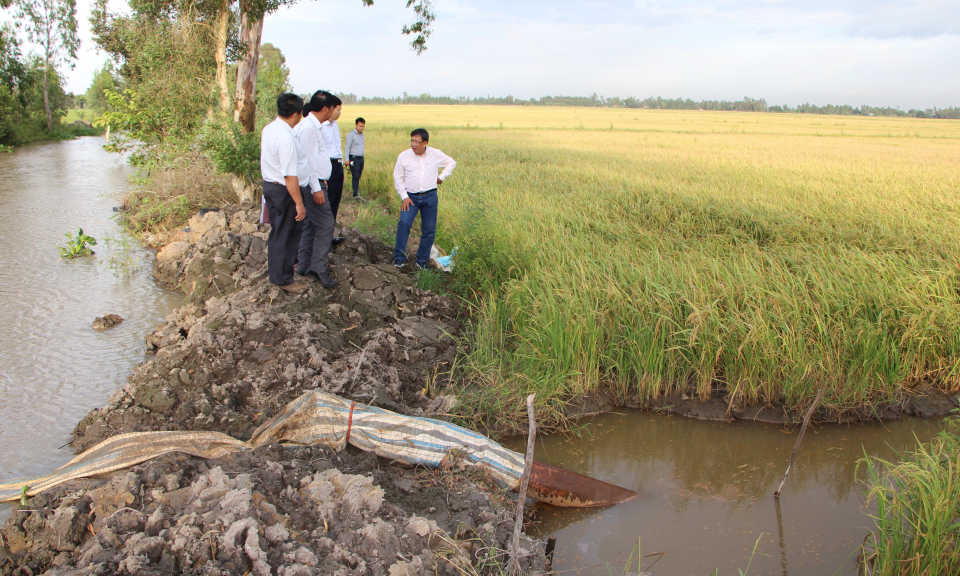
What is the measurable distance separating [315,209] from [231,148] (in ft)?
11.9

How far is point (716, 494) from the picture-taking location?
3314 millimetres

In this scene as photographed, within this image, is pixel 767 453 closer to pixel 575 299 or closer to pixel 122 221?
pixel 575 299

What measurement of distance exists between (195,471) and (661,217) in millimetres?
6401

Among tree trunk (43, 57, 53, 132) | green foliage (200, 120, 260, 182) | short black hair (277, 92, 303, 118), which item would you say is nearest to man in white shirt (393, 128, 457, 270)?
short black hair (277, 92, 303, 118)

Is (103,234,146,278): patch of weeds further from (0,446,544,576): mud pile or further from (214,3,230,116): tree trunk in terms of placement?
(0,446,544,576): mud pile

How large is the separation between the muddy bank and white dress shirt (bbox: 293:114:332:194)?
1.02m

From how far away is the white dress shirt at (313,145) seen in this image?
4938 millimetres

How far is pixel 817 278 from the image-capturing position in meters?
4.86

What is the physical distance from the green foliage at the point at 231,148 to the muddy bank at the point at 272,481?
3.54m

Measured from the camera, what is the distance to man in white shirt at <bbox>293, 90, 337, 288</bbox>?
4984 millimetres

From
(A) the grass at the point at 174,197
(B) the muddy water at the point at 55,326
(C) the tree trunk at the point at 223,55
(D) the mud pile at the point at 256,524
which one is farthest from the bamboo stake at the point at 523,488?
(C) the tree trunk at the point at 223,55

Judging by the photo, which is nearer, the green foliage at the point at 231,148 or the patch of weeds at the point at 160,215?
the green foliage at the point at 231,148

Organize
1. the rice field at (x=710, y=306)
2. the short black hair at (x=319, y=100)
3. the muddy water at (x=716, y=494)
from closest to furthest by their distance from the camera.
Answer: the muddy water at (x=716, y=494) < the rice field at (x=710, y=306) < the short black hair at (x=319, y=100)

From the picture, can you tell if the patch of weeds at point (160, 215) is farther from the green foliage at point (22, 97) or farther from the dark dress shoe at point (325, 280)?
the green foliage at point (22, 97)
